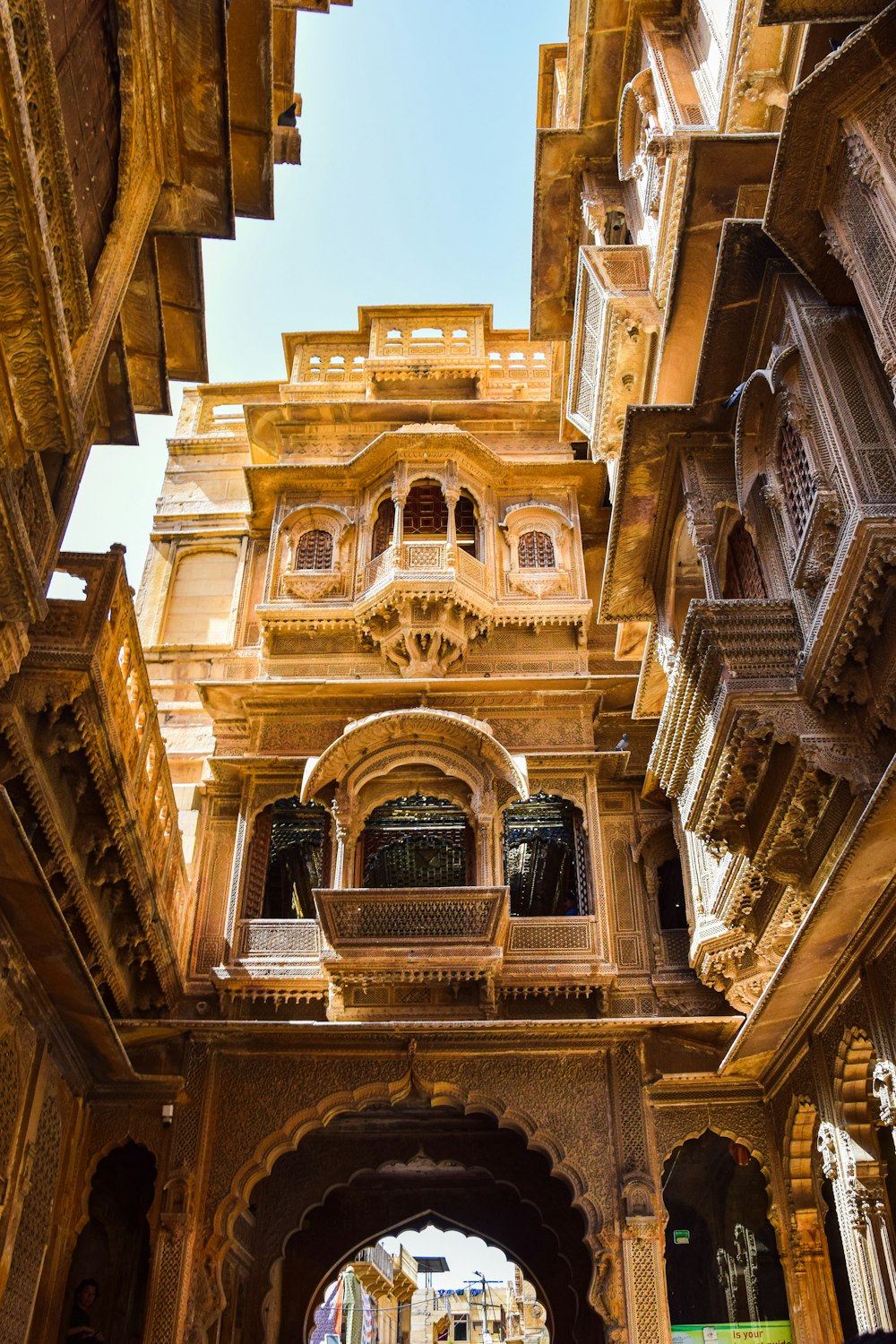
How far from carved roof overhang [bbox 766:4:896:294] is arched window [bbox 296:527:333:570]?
811 cm

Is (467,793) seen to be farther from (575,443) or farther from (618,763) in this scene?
(575,443)

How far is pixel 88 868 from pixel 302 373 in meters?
9.76

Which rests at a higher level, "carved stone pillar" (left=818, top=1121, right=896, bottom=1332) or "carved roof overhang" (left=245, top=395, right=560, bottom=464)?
"carved roof overhang" (left=245, top=395, right=560, bottom=464)

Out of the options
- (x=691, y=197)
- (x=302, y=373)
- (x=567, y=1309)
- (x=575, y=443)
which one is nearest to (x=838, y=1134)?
(x=567, y=1309)

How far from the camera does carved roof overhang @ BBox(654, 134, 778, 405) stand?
7703mm

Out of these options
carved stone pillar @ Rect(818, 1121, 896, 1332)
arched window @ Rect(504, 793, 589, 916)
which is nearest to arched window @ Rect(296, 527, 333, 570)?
arched window @ Rect(504, 793, 589, 916)

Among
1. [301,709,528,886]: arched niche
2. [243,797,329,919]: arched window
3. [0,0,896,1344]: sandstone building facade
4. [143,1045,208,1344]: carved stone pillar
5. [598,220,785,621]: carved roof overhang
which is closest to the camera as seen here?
[0,0,896,1344]: sandstone building facade

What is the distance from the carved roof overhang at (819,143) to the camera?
18.4 feet

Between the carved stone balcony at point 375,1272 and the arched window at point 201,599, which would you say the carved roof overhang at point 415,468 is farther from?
the carved stone balcony at point 375,1272

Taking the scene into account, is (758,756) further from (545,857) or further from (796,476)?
(545,857)

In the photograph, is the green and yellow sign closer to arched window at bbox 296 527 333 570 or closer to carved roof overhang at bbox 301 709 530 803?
carved roof overhang at bbox 301 709 530 803

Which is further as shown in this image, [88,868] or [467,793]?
[467,793]

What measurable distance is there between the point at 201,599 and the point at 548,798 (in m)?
5.58

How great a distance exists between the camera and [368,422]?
49.4 ft
